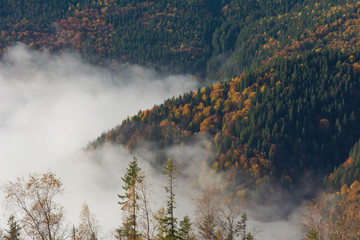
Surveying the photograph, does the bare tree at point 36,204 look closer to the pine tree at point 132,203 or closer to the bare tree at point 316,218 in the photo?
the pine tree at point 132,203

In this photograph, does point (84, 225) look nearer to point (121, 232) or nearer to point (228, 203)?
point (121, 232)

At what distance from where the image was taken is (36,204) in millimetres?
37156

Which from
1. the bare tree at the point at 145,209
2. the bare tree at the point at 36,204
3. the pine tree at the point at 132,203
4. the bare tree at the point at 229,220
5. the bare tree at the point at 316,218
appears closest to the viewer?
the bare tree at the point at 36,204

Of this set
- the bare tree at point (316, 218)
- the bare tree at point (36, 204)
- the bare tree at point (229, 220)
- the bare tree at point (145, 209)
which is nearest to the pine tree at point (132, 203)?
the bare tree at point (145, 209)

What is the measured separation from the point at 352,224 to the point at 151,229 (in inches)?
954

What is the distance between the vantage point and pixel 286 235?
190 m

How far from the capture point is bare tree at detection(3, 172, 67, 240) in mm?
36094

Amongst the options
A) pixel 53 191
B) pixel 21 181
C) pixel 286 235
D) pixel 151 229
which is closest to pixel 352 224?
pixel 151 229

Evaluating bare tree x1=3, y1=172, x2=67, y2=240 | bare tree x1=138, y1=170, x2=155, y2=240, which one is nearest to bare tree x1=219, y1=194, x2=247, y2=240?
bare tree x1=138, y1=170, x2=155, y2=240

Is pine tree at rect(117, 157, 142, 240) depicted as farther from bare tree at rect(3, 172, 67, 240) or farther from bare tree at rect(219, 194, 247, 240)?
bare tree at rect(219, 194, 247, 240)

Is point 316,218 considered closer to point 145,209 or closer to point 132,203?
point 145,209

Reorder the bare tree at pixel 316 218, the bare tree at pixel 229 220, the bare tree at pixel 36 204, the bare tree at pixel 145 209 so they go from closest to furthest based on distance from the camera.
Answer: the bare tree at pixel 36 204
the bare tree at pixel 145 209
the bare tree at pixel 229 220
the bare tree at pixel 316 218

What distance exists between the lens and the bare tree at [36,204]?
3609 centimetres

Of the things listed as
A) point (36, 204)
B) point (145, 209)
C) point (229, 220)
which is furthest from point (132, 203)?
point (229, 220)
